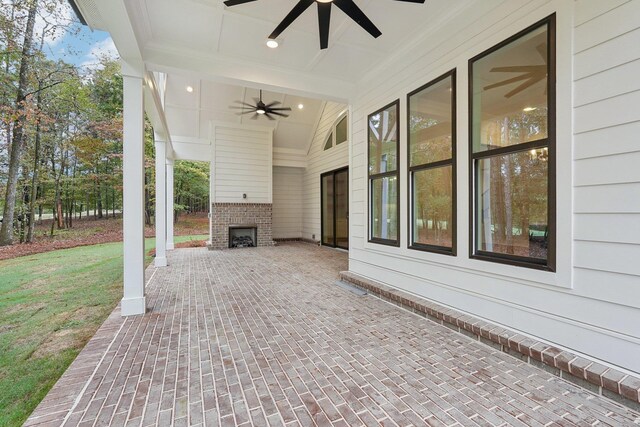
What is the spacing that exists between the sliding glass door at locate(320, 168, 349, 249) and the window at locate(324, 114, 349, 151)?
909 mm

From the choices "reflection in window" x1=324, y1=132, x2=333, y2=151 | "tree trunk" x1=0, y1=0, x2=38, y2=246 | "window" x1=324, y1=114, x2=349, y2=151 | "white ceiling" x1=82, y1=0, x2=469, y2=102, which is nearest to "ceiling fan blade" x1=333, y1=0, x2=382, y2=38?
"white ceiling" x1=82, y1=0, x2=469, y2=102

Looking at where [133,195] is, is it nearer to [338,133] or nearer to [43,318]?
[43,318]

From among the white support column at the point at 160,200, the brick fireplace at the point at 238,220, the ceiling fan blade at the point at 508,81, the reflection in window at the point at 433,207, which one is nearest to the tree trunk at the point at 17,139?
the white support column at the point at 160,200

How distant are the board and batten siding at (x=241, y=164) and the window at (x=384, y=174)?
5.57m

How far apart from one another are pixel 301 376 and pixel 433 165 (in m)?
→ 2.62

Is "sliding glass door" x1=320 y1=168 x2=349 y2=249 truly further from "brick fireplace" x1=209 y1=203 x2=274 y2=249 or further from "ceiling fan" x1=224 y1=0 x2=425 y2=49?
"ceiling fan" x1=224 y1=0 x2=425 y2=49

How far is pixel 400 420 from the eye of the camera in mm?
1572

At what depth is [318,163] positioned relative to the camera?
991 cm

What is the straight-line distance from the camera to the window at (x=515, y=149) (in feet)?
7.30

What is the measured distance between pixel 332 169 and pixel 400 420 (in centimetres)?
778

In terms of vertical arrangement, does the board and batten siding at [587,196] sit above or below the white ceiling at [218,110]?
below

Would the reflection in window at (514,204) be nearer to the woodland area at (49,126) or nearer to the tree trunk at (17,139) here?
the woodland area at (49,126)

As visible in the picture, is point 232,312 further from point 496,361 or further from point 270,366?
point 496,361

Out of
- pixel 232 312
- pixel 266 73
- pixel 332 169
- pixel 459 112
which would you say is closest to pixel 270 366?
pixel 232 312
